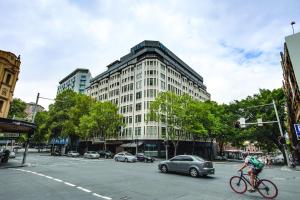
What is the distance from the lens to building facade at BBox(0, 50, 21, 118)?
31.3m

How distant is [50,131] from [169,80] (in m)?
32.9

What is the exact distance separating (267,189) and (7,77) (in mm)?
35745

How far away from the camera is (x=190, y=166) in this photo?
1558cm

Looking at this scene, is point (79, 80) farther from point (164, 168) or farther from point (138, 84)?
point (164, 168)

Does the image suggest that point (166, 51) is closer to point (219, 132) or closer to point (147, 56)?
point (147, 56)

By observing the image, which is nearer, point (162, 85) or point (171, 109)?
point (171, 109)

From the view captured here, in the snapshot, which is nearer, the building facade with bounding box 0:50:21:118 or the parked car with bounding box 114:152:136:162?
the building facade with bounding box 0:50:21:118

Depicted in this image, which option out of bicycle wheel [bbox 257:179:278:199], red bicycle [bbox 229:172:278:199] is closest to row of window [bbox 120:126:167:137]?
red bicycle [bbox 229:172:278:199]

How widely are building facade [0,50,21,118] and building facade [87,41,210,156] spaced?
2658cm

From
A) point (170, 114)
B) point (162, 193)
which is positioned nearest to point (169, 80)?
point (170, 114)

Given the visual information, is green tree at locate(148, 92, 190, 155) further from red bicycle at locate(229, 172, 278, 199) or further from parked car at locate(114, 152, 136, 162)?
red bicycle at locate(229, 172, 278, 199)

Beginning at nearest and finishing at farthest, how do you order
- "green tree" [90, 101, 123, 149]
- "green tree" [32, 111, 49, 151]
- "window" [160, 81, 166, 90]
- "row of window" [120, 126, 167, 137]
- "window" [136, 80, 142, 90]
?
"green tree" [90, 101, 123, 149] < "row of window" [120, 126, 167, 137] < "window" [160, 81, 166, 90] < "window" [136, 80, 142, 90] < "green tree" [32, 111, 49, 151]

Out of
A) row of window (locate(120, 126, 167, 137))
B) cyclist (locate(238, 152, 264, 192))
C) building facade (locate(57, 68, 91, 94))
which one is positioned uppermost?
building facade (locate(57, 68, 91, 94))

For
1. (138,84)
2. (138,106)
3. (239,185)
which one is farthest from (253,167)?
(138,84)
